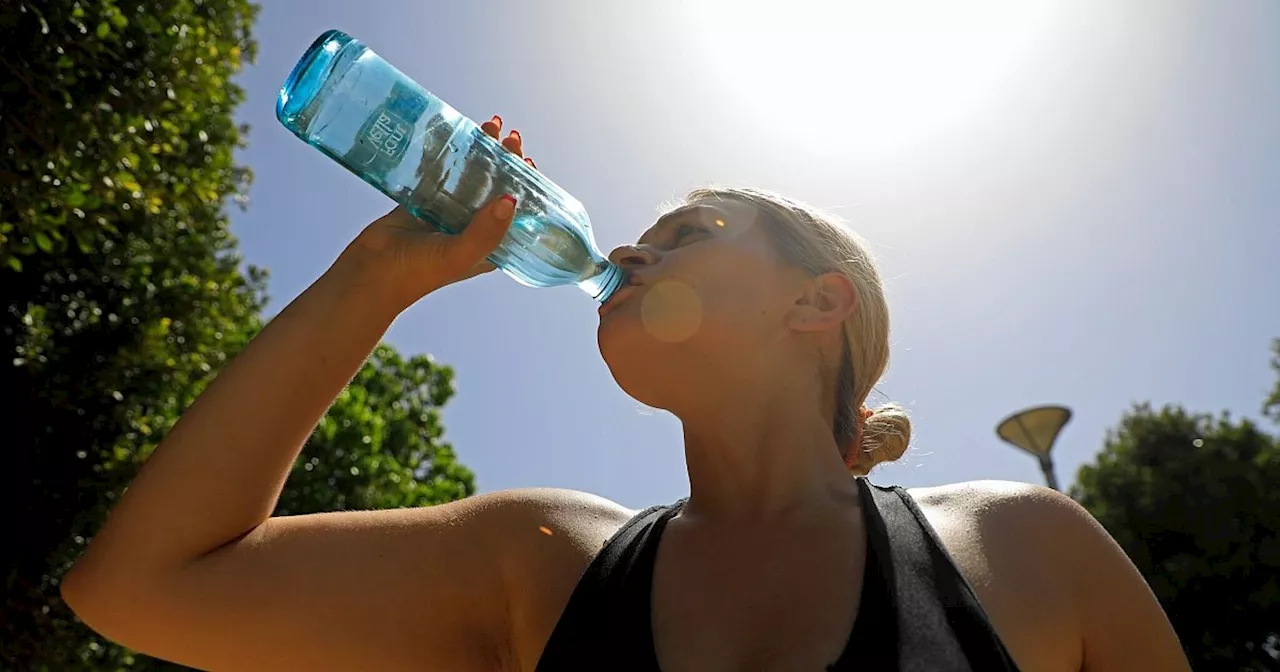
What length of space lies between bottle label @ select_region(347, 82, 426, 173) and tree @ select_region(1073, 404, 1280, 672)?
2154cm

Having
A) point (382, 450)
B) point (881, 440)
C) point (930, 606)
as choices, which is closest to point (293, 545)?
point (930, 606)

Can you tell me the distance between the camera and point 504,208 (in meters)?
1.95

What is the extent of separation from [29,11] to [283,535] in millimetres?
4672

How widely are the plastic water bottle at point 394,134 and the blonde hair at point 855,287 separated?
0.43 meters

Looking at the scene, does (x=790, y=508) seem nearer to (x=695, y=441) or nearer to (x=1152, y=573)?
(x=695, y=441)

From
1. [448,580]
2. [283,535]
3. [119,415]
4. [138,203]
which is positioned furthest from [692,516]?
[119,415]

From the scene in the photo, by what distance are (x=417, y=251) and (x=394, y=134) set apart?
1.36ft

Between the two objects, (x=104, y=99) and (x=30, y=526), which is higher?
(x=104, y=99)

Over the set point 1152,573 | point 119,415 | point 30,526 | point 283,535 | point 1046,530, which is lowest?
point 30,526

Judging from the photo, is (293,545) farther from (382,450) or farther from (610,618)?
(382,450)

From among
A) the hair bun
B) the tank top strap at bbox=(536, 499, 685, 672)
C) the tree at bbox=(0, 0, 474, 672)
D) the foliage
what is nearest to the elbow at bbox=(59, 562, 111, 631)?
the tank top strap at bbox=(536, 499, 685, 672)

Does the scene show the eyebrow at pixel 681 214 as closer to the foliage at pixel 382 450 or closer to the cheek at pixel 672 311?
the cheek at pixel 672 311

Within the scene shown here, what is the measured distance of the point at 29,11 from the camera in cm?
496

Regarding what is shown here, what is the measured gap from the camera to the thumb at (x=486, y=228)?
195cm
